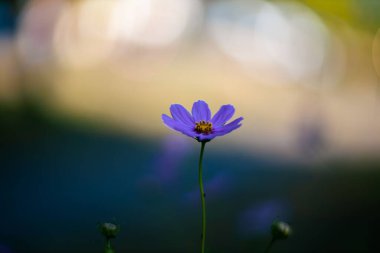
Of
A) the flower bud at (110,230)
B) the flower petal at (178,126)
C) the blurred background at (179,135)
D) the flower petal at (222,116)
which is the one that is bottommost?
the flower bud at (110,230)

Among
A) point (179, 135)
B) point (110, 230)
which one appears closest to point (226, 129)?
point (110, 230)

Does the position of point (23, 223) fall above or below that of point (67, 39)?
below

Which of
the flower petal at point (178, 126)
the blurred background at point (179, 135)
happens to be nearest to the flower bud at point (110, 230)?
the flower petal at point (178, 126)

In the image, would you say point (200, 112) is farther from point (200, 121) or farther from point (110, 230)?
point (110, 230)

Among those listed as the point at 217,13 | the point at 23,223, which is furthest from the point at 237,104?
the point at 23,223

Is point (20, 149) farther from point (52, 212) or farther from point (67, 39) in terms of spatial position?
point (67, 39)

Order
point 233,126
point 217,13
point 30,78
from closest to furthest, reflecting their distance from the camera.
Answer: point 233,126, point 30,78, point 217,13

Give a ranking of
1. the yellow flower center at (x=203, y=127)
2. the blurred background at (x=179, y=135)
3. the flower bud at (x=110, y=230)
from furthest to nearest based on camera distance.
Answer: the blurred background at (x=179, y=135) → the yellow flower center at (x=203, y=127) → the flower bud at (x=110, y=230)

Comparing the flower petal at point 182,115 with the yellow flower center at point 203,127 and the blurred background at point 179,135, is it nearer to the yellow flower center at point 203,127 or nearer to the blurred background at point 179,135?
the yellow flower center at point 203,127
